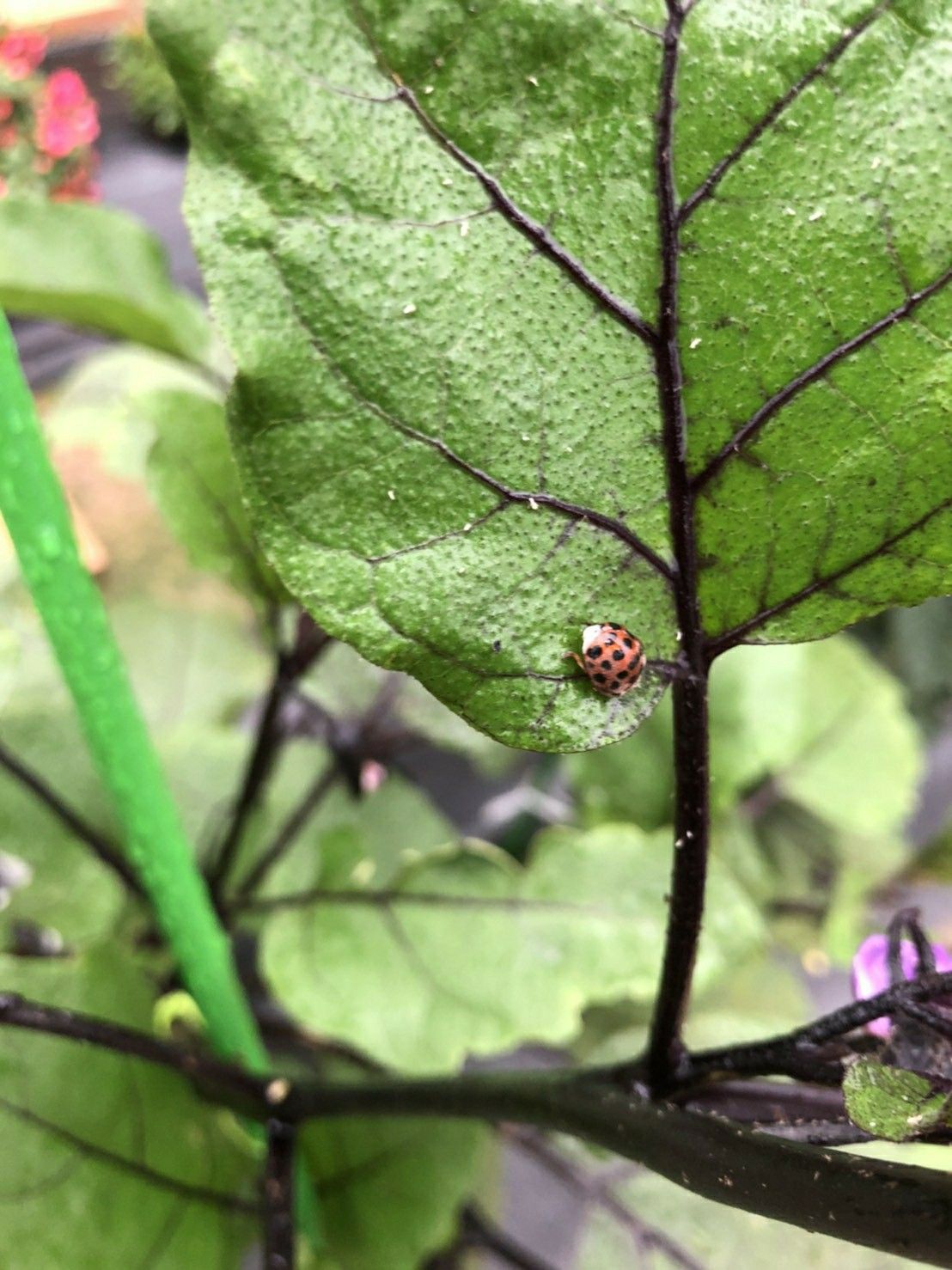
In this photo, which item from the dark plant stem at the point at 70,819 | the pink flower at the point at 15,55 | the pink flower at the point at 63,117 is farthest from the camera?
the pink flower at the point at 63,117

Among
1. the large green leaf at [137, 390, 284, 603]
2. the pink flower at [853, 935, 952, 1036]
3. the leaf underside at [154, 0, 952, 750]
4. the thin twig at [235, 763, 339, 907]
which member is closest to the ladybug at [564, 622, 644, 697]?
the leaf underside at [154, 0, 952, 750]

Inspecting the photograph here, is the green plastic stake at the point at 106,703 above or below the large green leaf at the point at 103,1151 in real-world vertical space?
above

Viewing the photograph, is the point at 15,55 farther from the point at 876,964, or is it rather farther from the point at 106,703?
the point at 876,964

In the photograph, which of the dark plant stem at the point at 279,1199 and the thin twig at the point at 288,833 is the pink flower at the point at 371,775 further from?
the dark plant stem at the point at 279,1199

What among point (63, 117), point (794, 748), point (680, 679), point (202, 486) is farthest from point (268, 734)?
point (63, 117)

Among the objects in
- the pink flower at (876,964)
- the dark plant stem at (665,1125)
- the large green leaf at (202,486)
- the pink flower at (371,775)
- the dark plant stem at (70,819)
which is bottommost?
the dark plant stem at (665,1125)

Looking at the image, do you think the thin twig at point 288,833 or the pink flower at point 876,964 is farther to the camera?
the thin twig at point 288,833


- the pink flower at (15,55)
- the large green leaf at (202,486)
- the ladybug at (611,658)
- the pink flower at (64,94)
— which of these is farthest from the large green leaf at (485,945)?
the pink flower at (64,94)

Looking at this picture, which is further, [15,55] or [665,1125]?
[15,55]
